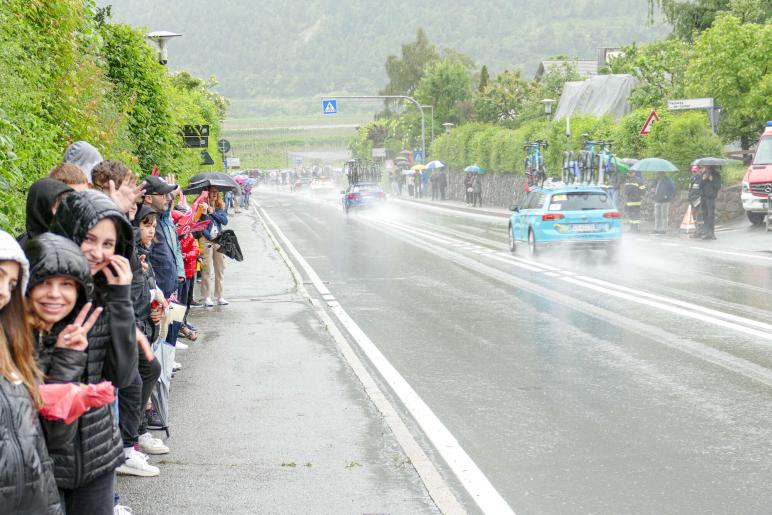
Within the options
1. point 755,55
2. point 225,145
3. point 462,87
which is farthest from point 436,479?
point 462,87

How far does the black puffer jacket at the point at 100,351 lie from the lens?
4.07 meters

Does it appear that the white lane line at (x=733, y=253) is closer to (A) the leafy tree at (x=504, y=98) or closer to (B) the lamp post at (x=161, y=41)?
(B) the lamp post at (x=161, y=41)

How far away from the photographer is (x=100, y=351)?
14.1 feet

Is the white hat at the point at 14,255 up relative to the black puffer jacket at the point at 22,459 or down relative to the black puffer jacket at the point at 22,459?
up

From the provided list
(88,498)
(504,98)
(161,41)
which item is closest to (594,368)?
(88,498)

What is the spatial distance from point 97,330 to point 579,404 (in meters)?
4.96

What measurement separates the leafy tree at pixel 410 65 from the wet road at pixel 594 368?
4545 inches

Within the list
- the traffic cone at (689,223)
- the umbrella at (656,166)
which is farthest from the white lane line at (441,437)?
the umbrella at (656,166)

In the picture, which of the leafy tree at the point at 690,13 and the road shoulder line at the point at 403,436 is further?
the leafy tree at the point at 690,13

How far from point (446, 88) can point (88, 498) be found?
3639 inches

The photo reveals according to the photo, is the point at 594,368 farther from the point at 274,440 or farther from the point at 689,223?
the point at 689,223

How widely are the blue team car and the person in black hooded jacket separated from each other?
693 inches

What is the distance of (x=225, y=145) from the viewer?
41531 millimetres

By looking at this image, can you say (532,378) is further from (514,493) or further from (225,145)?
(225,145)
